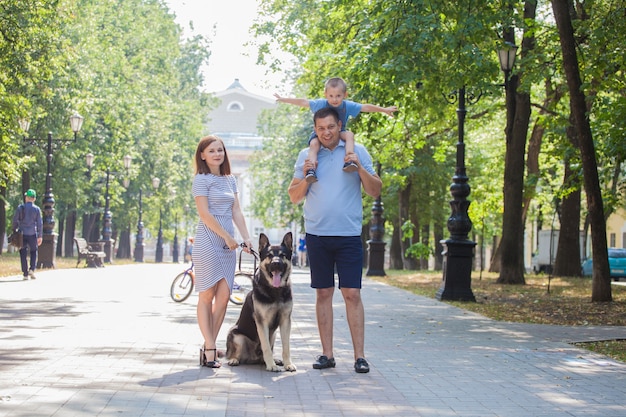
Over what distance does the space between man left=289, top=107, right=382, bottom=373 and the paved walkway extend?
2.17 ft

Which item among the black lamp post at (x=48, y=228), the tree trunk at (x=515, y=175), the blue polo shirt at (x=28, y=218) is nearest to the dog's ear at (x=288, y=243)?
the blue polo shirt at (x=28, y=218)

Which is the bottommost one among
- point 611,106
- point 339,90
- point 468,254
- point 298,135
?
point 468,254

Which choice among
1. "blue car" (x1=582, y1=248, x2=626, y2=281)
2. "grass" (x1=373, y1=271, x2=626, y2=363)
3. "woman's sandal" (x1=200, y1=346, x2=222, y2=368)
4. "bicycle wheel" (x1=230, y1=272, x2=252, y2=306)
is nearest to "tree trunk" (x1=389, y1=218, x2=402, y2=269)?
"blue car" (x1=582, y1=248, x2=626, y2=281)

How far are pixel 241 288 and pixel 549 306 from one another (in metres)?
5.31

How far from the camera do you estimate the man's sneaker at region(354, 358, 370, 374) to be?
8.18 metres

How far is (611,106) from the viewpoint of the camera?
1692cm

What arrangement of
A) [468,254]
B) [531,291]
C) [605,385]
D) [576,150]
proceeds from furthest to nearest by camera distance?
1. [531,291]
2. [576,150]
3. [468,254]
4. [605,385]

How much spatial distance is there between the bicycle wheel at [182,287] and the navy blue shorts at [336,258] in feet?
30.9

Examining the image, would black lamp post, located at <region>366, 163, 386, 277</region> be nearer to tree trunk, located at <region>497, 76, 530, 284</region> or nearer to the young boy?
tree trunk, located at <region>497, 76, 530, 284</region>

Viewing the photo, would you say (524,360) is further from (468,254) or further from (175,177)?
(175,177)

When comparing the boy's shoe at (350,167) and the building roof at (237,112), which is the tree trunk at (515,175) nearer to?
the boy's shoe at (350,167)

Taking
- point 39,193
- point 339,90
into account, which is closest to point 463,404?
point 339,90

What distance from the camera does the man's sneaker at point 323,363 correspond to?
27.5 ft

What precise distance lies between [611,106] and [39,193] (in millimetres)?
30393
